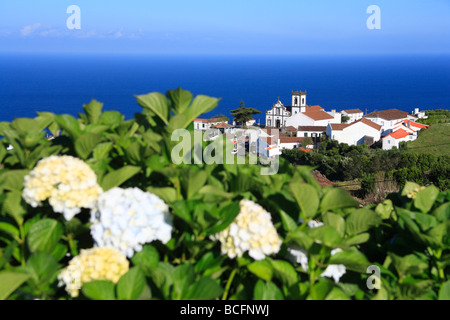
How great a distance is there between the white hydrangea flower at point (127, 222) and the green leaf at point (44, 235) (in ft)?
0.35

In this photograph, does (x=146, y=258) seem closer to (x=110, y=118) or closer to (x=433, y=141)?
(x=110, y=118)

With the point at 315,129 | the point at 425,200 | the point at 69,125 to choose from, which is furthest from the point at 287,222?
the point at 315,129

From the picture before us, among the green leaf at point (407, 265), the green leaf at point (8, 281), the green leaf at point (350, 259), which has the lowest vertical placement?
the green leaf at point (407, 265)

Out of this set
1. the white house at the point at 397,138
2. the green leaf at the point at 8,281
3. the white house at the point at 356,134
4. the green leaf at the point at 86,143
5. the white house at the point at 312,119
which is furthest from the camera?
the white house at the point at 312,119

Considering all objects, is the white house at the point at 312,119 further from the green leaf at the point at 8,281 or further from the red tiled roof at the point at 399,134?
the green leaf at the point at 8,281

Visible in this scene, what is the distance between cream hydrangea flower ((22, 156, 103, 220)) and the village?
26.6m

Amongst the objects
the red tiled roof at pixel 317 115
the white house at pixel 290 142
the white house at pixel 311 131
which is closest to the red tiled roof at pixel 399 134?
the white house at pixel 311 131

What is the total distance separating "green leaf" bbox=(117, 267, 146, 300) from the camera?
0.90 meters

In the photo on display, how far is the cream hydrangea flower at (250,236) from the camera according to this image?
3.25 feet

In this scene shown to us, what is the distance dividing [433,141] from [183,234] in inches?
1243

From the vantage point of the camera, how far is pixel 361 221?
120 cm

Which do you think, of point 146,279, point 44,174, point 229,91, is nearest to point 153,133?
point 44,174

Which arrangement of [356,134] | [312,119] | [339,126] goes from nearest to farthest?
[356,134]
[339,126]
[312,119]

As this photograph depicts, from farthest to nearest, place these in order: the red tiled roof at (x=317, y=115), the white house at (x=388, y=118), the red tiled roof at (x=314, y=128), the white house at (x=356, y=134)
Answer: the red tiled roof at (x=317, y=115) < the white house at (x=388, y=118) < the red tiled roof at (x=314, y=128) < the white house at (x=356, y=134)
